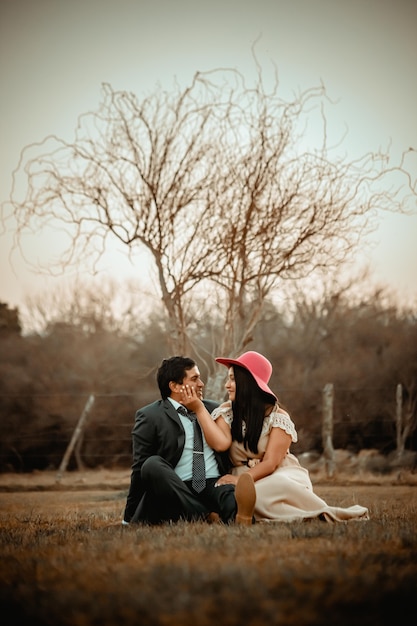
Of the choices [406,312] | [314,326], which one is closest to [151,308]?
[314,326]

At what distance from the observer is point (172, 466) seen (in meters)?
5.90

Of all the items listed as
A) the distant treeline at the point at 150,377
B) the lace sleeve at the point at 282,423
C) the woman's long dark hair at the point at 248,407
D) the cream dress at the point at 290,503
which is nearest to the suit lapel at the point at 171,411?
the woman's long dark hair at the point at 248,407

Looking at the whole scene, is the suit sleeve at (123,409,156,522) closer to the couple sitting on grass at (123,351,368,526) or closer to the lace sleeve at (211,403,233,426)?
the couple sitting on grass at (123,351,368,526)

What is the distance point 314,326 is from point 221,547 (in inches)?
781

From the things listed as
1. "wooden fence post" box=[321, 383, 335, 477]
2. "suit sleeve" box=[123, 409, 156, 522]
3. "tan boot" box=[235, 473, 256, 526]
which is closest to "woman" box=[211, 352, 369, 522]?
"tan boot" box=[235, 473, 256, 526]

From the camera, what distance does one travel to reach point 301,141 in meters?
10.1

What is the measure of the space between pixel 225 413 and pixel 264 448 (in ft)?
1.24

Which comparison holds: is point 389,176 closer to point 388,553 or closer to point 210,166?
point 210,166

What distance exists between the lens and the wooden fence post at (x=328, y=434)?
46.3 ft

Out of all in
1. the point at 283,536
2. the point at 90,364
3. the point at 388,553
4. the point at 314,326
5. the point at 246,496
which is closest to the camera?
the point at 388,553

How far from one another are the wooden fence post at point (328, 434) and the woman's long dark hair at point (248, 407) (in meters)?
8.52

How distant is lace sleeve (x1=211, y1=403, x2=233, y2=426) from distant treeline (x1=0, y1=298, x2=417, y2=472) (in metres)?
7.26

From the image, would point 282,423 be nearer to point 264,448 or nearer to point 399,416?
point 264,448

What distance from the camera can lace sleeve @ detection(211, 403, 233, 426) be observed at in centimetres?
592
